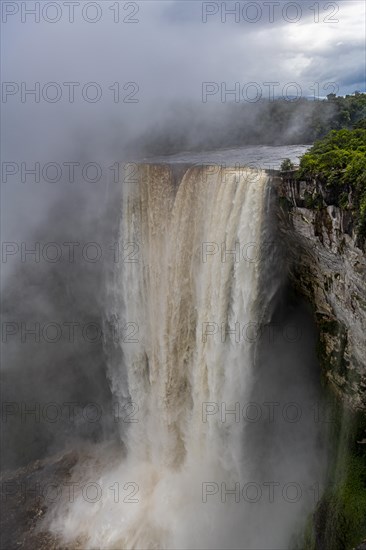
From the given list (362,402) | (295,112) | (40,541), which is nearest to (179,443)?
(40,541)

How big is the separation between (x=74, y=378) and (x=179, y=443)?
597 cm

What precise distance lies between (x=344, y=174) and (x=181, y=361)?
304 inches

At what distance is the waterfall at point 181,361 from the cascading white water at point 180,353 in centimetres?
4

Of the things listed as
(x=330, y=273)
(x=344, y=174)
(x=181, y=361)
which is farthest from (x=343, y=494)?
(x=344, y=174)

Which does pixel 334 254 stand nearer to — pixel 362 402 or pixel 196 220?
pixel 362 402

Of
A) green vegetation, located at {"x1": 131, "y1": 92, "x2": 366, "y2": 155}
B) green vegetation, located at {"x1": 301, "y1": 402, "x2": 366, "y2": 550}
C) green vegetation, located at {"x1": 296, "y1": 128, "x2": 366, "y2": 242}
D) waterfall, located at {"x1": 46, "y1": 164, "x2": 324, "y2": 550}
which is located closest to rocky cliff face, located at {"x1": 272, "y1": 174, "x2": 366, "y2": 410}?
green vegetation, located at {"x1": 296, "y1": 128, "x2": 366, "y2": 242}

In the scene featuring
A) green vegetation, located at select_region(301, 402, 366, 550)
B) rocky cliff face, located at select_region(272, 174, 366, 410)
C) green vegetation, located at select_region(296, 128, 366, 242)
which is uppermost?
green vegetation, located at select_region(296, 128, 366, 242)

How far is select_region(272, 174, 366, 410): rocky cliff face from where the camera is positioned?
9.45 meters

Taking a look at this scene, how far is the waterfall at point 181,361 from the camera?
39.9ft

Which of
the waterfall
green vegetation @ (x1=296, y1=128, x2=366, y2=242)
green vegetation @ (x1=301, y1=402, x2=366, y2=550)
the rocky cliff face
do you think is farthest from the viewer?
the waterfall

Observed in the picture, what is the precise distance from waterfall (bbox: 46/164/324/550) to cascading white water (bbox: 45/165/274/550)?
1.4 inches

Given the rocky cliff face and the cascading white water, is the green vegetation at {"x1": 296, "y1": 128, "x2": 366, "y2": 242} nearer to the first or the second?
the rocky cliff face

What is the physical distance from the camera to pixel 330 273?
34.1ft

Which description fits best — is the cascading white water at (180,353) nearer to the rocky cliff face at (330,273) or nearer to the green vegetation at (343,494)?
the rocky cliff face at (330,273)
